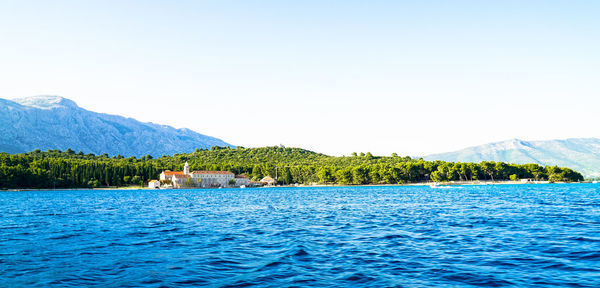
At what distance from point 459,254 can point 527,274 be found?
14.7 ft

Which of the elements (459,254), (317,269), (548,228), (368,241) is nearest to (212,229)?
(368,241)

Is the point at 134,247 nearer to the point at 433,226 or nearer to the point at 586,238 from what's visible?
the point at 433,226

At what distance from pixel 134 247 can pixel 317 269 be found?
12759 mm

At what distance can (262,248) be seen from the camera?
2412 centimetres

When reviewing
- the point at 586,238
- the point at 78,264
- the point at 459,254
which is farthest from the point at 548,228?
the point at 78,264

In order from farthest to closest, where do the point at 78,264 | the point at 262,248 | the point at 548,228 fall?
1. the point at 548,228
2. the point at 262,248
3. the point at 78,264

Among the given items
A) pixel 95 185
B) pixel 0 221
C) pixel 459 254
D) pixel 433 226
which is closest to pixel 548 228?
pixel 433 226

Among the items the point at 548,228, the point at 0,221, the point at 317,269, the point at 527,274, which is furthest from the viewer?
the point at 0,221

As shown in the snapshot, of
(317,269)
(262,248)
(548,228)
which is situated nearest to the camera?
(317,269)

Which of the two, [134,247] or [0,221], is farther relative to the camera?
[0,221]

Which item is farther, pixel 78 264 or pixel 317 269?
pixel 78 264

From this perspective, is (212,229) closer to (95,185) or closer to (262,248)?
(262,248)

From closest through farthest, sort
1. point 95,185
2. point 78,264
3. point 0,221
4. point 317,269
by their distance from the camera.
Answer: point 317,269 → point 78,264 → point 0,221 → point 95,185

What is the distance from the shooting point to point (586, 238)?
1045 inches
